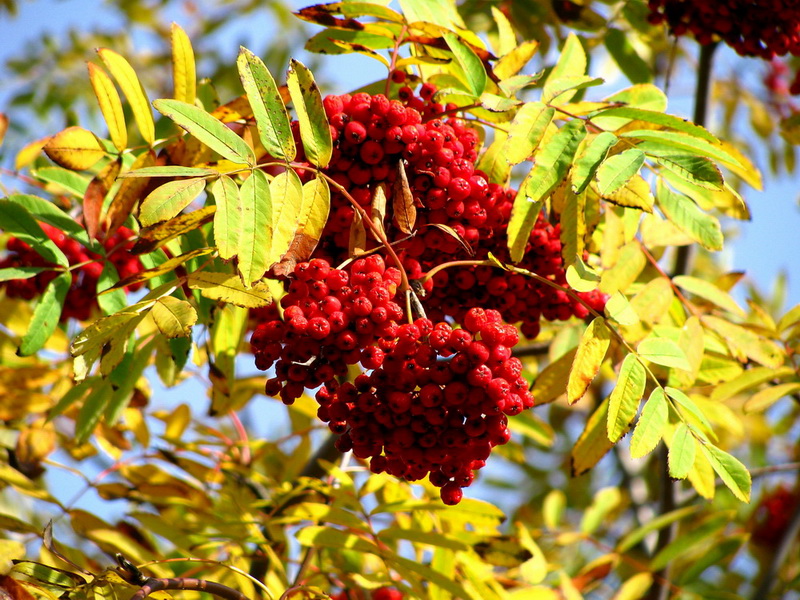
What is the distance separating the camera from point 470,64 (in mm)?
2012

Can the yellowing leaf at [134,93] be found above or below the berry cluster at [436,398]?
above

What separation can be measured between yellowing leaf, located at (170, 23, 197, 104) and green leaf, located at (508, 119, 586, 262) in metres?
0.98

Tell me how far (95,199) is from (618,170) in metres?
1.32

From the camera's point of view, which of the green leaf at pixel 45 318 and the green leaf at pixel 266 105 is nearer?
the green leaf at pixel 266 105

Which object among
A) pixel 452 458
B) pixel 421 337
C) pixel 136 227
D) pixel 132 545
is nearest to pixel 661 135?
pixel 421 337

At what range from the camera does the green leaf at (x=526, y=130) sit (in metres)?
1.80

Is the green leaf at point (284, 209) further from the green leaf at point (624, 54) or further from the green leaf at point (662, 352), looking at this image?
the green leaf at point (624, 54)

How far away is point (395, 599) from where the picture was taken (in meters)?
3.19

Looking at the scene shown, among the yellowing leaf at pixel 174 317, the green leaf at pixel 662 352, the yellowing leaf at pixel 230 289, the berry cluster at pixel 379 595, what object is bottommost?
the berry cluster at pixel 379 595

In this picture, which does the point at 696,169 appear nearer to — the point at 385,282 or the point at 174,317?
the point at 385,282

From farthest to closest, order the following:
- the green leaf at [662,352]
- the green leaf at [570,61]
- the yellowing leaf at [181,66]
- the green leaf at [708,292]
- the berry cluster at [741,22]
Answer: the berry cluster at [741,22] < the green leaf at [708,292] < the green leaf at [570,61] < the yellowing leaf at [181,66] < the green leaf at [662,352]

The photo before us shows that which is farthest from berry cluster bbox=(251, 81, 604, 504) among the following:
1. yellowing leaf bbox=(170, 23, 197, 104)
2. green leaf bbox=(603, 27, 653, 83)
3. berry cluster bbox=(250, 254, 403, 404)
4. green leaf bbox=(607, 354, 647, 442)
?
green leaf bbox=(603, 27, 653, 83)

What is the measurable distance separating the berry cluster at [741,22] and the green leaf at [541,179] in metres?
1.33

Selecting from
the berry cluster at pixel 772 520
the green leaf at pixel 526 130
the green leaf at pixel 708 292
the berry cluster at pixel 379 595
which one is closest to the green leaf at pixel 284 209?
the green leaf at pixel 526 130
